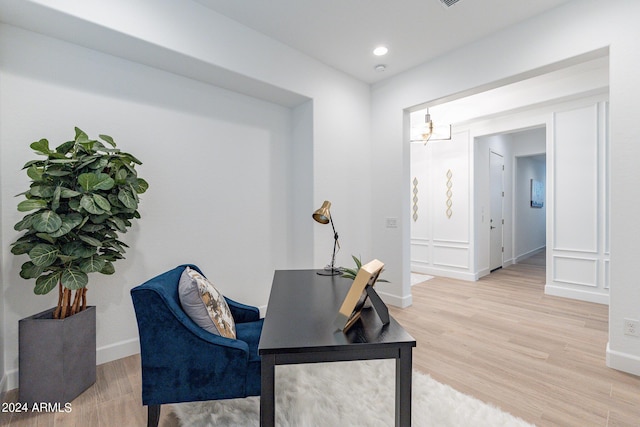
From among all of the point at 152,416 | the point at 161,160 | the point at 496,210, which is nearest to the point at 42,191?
the point at 161,160

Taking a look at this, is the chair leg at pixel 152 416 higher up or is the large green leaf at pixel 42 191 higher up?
the large green leaf at pixel 42 191

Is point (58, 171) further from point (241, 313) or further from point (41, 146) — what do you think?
point (241, 313)

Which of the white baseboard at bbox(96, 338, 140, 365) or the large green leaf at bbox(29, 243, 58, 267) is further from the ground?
the large green leaf at bbox(29, 243, 58, 267)

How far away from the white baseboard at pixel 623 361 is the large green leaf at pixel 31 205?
4.03 m

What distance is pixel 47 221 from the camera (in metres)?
1.62

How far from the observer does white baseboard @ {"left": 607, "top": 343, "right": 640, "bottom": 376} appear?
83.7 inches

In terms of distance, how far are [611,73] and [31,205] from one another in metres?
4.06

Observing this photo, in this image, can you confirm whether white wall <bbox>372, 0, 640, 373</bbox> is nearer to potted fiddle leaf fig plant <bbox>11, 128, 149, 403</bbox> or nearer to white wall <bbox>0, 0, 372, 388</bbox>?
white wall <bbox>0, 0, 372, 388</bbox>

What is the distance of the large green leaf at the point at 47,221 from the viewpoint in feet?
5.24

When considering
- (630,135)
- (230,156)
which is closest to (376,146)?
(230,156)

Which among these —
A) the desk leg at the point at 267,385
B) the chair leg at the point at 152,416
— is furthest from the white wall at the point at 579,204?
the chair leg at the point at 152,416

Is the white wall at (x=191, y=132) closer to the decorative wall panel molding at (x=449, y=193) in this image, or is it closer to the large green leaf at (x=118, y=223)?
the large green leaf at (x=118, y=223)

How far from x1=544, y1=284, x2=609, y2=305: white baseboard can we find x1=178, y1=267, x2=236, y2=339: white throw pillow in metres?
4.57

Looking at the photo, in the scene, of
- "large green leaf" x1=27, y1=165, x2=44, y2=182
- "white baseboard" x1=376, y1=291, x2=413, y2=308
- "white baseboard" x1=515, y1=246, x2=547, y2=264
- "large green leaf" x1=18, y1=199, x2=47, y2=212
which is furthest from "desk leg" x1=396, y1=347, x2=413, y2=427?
"white baseboard" x1=515, y1=246, x2=547, y2=264
